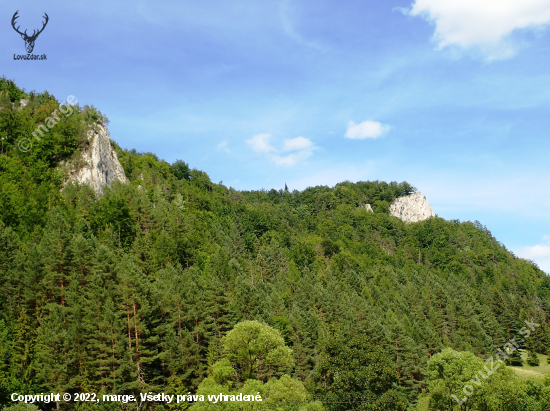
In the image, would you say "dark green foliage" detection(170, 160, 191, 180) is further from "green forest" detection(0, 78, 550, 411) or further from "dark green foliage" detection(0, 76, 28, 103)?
"dark green foliage" detection(0, 76, 28, 103)

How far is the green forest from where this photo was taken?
35.9m

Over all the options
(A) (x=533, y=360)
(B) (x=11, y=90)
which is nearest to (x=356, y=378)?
(A) (x=533, y=360)

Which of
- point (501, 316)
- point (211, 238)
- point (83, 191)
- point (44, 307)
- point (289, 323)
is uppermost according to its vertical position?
point (83, 191)

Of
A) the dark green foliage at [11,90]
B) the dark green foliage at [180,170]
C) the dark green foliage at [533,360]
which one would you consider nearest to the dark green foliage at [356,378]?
the dark green foliage at [533,360]

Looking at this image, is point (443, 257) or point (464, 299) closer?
point (464, 299)

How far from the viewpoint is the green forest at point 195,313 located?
1414 inches

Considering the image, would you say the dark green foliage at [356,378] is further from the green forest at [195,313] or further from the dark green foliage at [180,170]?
the dark green foliage at [180,170]

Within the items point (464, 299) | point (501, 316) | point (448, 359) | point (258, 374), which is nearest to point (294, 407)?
point (258, 374)

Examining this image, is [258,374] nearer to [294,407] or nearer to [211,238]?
[294,407]

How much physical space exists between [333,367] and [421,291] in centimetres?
6562

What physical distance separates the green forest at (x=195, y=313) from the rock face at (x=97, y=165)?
211cm

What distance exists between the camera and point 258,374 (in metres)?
40.7

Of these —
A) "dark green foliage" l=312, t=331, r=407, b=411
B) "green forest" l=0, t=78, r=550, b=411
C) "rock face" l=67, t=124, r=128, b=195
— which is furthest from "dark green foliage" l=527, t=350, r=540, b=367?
"rock face" l=67, t=124, r=128, b=195

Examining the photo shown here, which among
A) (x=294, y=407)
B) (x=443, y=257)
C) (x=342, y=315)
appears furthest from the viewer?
(x=443, y=257)
